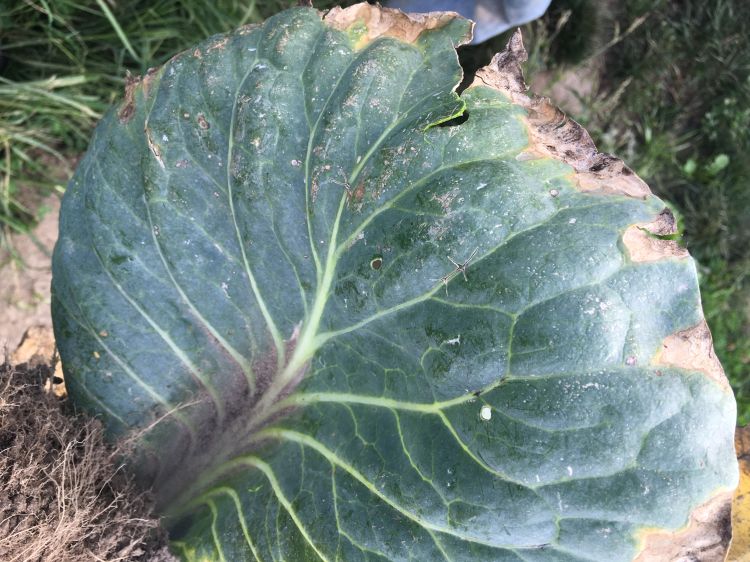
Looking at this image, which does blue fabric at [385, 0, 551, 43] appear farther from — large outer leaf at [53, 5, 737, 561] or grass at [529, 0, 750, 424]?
large outer leaf at [53, 5, 737, 561]

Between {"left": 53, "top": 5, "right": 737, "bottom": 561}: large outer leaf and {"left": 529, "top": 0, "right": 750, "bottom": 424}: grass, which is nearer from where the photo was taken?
{"left": 53, "top": 5, "right": 737, "bottom": 561}: large outer leaf

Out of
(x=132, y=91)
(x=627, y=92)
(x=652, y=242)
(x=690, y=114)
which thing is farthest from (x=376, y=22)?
(x=690, y=114)

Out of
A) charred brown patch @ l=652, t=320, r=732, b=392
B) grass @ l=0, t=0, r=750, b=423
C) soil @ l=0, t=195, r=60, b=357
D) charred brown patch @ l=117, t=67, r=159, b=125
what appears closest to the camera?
charred brown patch @ l=652, t=320, r=732, b=392

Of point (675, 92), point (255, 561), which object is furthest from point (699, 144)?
point (255, 561)

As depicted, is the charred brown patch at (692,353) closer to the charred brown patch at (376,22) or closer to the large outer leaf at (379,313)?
the large outer leaf at (379,313)

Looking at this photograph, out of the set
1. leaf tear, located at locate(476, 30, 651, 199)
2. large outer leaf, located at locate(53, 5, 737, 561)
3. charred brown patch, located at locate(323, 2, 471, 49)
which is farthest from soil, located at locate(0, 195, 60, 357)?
leaf tear, located at locate(476, 30, 651, 199)

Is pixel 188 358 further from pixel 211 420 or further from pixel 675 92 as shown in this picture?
pixel 675 92

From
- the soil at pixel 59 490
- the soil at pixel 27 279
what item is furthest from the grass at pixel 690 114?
the soil at pixel 59 490
